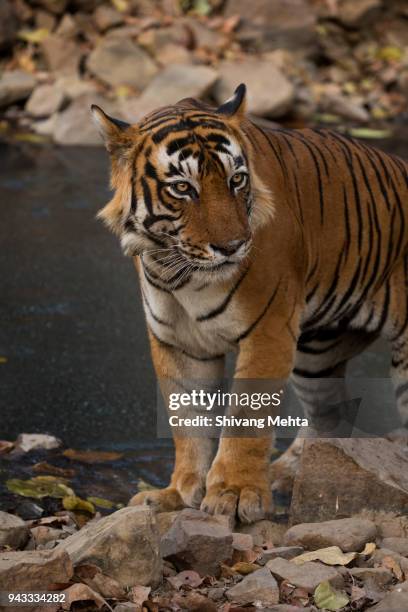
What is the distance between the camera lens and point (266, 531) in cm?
433

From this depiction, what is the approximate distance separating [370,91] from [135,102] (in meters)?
3.78

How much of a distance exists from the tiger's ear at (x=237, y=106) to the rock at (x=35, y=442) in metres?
1.96

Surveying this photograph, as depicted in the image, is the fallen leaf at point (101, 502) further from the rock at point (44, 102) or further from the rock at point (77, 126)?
the rock at point (44, 102)

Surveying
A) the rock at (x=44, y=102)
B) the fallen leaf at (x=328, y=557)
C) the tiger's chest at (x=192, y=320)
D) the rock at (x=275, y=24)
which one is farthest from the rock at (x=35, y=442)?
the rock at (x=275, y=24)

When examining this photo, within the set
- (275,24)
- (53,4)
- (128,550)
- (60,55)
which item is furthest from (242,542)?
(275,24)

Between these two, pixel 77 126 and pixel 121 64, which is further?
pixel 121 64

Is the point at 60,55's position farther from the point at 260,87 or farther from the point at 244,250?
the point at 244,250

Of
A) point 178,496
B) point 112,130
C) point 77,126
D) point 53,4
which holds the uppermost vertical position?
point 53,4

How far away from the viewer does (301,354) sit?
208 inches

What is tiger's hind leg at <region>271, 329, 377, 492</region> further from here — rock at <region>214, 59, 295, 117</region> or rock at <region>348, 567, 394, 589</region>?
rock at <region>214, 59, 295, 117</region>

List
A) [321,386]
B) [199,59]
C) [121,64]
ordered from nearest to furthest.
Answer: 1. [321,386]
2. [121,64]
3. [199,59]

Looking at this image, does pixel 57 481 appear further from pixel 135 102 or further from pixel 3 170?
pixel 135 102

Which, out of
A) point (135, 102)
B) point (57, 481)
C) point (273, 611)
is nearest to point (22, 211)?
point (135, 102)

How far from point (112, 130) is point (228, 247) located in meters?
0.62
